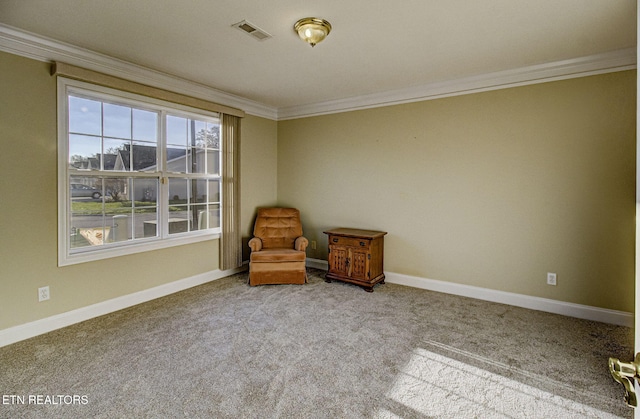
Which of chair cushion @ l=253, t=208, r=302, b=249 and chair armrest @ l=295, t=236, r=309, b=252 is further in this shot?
chair cushion @ l=253, t=208, r=302, b=249

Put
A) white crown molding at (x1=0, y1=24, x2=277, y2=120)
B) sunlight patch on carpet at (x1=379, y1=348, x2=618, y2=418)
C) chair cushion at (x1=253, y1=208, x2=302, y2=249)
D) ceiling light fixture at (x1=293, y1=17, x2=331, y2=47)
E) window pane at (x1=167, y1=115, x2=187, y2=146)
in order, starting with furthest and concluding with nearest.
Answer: chair cushion at (x1=253, y1=208, x2=302, y2=249)
window pane at (x1=167, y1=115, x2=187, y2=146)
white crown molding at (x1=0, y1=24, x2=277, y2=120)
ceiling light fixture at (x1=293, y1=17, x2=331, y2=47)
sunlight patch on carpet at (x1=379, y1=348, x2=618, y2=418)

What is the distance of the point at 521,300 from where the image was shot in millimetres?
3475

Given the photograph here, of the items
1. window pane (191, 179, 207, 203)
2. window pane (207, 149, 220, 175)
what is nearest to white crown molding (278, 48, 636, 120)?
window pane (207, 149, 220, 175)

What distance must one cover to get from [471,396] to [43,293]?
3525 millimetres

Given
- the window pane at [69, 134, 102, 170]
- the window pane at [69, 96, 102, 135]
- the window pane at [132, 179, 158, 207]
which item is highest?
the window pane at [69, 96, 102, 135]

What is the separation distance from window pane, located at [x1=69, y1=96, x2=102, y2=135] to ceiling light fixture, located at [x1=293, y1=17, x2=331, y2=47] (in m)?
2.19

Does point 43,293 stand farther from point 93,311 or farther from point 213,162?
point 213,162

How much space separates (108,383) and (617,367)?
8.57 feet

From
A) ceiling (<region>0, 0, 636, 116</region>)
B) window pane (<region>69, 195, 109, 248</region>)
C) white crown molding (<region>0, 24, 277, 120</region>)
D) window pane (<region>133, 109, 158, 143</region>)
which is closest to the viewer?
ceiling (<region>0, 0, 636, 116</region>)

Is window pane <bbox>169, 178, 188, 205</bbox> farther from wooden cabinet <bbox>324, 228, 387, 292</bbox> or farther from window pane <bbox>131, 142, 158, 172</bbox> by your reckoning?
wooden cabinet <bbox>324, 228, 387, 292</bbox>

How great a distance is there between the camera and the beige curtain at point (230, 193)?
4422 mm

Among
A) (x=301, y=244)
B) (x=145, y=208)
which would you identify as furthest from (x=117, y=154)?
(x=301, y=244)

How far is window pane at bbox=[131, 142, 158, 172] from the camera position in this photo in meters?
3.56

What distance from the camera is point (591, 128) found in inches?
122
